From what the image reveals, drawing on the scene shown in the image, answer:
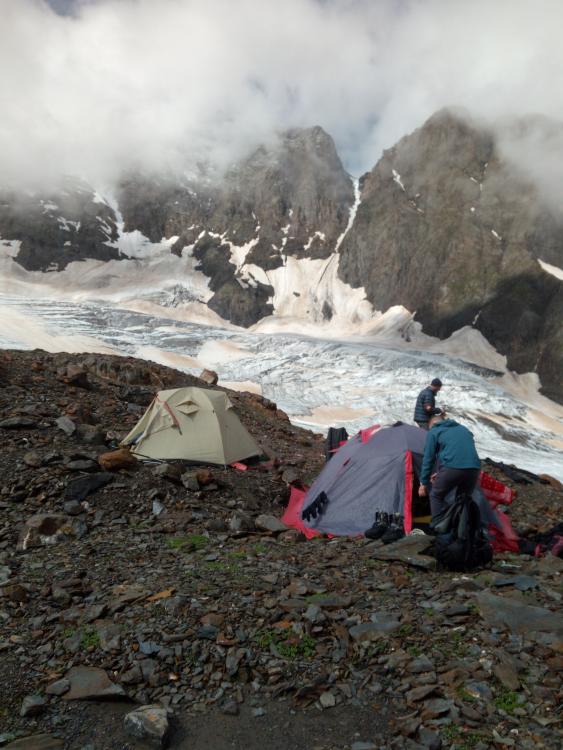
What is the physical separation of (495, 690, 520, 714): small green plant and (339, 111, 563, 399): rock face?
251ft

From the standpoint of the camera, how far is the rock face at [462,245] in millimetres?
81938

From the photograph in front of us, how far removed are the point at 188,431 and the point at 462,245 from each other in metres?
91.9

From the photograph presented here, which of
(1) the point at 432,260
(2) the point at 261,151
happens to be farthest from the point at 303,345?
(2) the point at 261,151

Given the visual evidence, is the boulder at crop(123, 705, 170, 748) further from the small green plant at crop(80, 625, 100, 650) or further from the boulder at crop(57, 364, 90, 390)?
the boulder at crop(57, 364, 90, 390)

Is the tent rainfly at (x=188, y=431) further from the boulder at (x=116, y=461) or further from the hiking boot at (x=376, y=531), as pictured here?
the hiking boot at (x=376, y=531)

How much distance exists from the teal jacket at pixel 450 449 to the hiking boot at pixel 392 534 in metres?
Answer: 0.82

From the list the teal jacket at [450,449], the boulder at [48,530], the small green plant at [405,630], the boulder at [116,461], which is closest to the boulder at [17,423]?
the boulder at [116,461]

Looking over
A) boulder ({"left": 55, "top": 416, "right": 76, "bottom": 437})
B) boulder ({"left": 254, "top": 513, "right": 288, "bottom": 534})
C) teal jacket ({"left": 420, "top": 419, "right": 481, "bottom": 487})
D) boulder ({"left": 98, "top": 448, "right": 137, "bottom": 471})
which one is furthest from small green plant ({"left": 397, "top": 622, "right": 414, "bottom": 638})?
boulder ({"left": 55, "top": 416, "right": 76, "bottom": 437})

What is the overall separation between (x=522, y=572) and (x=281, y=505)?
488 cm

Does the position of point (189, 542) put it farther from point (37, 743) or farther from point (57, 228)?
point (57, 228)

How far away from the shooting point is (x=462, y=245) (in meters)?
92.9

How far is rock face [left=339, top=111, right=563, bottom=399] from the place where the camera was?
269ft

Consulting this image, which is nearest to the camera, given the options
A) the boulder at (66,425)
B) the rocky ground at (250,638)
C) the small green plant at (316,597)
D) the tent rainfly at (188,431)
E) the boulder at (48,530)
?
the rocky ground at (250,638)

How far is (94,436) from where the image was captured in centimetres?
967
